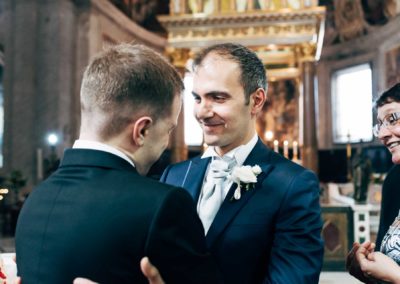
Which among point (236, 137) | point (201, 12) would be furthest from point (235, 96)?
point (201, 12)

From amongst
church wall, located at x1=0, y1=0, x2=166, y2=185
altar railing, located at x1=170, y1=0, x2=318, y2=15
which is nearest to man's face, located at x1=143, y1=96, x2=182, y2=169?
church wall, located at x1=0, y1=0, x2=166, y2=185

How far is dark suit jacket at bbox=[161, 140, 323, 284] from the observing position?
6.34 feet

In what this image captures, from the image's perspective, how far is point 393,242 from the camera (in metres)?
2.47

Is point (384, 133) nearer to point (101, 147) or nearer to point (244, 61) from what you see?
point (244, 61)

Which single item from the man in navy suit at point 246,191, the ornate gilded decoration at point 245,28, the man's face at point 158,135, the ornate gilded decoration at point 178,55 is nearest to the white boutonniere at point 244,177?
the man in navy suit at point 246,191

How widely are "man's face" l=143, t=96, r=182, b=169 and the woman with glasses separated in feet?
4.36

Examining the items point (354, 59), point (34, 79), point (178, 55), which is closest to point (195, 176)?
point (34, 79)

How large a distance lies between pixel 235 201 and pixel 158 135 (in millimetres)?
654

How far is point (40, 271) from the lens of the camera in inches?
57.2

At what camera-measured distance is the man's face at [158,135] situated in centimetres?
155

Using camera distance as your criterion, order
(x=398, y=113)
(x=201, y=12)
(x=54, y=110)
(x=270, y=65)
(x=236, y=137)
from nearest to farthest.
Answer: (x=236, y=137) → (x=398, y=113) → (x=54, y=110) → (x=201, y=12) → (x=270, y=65)

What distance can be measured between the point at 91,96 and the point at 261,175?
0.92 m

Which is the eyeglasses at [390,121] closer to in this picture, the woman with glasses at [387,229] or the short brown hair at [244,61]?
the woman with glasses at [387,229]

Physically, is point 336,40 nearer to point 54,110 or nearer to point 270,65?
point 270,65
